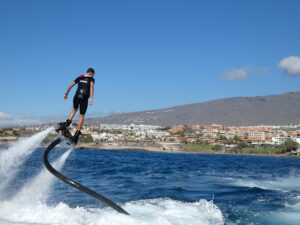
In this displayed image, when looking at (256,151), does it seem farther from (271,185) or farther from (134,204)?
(134,204)

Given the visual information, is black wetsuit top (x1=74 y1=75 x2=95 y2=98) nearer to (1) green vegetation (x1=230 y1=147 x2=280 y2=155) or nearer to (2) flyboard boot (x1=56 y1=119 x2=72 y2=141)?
(2) flyboard boot (x1=56 y1=119 x2=72 y2=141)

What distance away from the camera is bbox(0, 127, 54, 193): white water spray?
11.3 m

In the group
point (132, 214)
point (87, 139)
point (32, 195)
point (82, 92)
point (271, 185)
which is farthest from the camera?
point (87, 139)

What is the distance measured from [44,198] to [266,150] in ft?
533

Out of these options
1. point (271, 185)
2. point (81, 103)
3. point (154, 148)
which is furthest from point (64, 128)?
point (154, 148)

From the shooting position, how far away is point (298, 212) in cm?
1387

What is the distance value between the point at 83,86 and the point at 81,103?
0.56 m

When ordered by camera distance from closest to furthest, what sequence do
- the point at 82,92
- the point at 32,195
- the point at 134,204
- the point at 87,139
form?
the point at 82,92
the point at 32,195
the point at 134,204
the point at 87,139

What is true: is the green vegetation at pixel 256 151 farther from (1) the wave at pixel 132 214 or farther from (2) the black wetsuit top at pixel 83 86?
(2) the black wetsuit top at pixel 83 86

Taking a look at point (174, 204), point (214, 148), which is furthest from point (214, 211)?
point (214, 148)

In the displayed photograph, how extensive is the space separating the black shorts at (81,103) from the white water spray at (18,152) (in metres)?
1.35

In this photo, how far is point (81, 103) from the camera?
422 inches

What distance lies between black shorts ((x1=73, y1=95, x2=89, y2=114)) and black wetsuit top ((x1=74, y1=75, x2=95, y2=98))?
10 centimetres

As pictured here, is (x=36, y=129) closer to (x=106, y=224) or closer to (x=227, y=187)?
(x=106, y=224)
